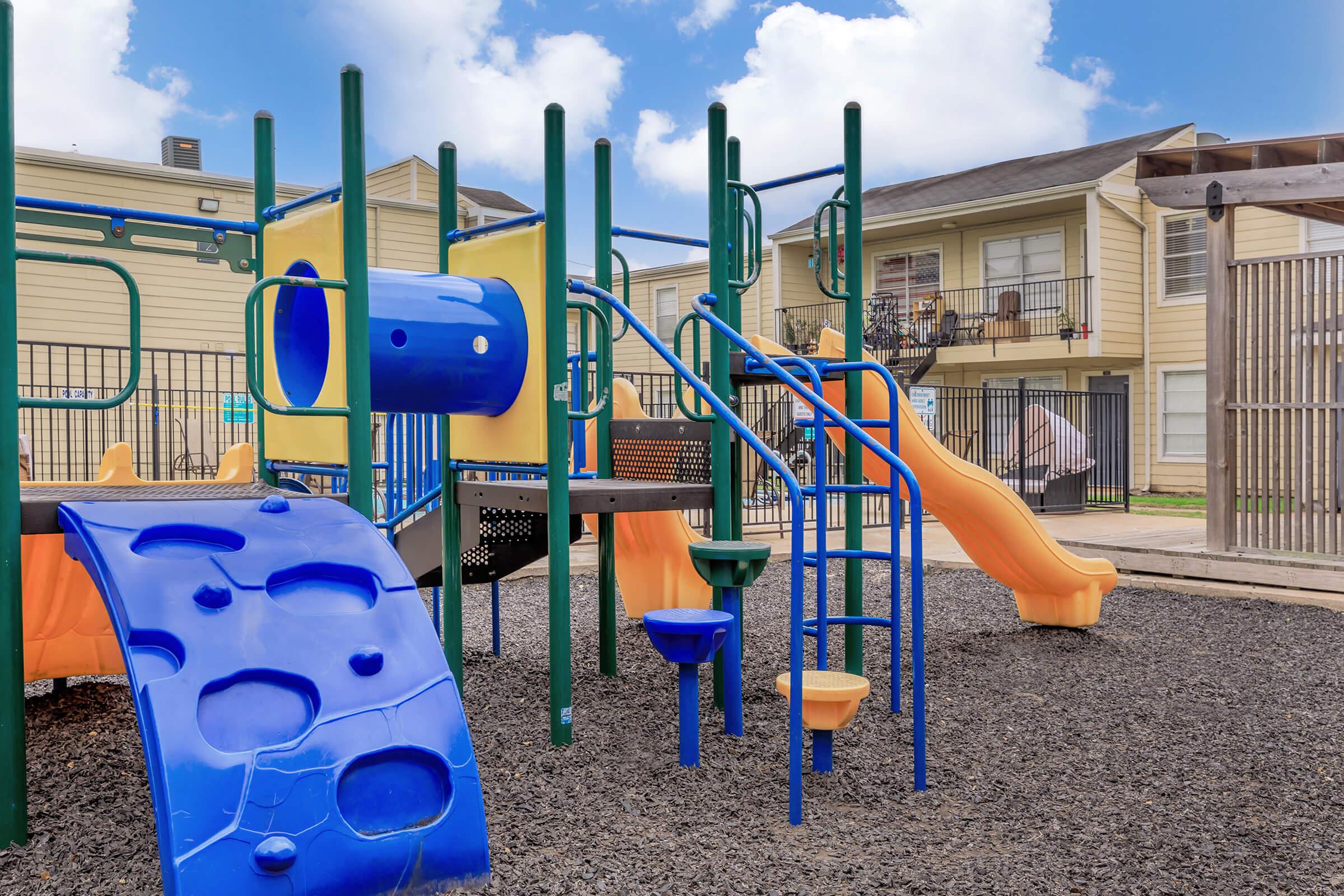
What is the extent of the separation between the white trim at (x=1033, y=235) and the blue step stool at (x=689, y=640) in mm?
17574

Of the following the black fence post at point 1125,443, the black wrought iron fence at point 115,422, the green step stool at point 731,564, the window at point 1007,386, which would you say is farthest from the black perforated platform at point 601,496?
the window at point 1007,386

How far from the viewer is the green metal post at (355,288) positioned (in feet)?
11.8

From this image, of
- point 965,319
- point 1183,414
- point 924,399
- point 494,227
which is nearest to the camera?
point 494,227

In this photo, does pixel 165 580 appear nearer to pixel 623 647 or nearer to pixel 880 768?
pixel 880 768

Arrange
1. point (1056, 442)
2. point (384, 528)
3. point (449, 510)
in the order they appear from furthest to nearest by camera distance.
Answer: point (1056, 442) < point (384, 528) < point (449, 510)

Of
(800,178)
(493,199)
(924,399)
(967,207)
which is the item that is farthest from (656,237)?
(493,199)

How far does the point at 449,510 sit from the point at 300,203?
1.62 meters

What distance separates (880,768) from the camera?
4.00m

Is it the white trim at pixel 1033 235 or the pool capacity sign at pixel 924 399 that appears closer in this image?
the pool capacity sign at pixel 924 399

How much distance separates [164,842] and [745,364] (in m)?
3.46

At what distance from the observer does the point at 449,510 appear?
16.6 ft

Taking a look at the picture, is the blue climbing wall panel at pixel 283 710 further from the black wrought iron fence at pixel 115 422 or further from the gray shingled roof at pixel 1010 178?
the gray shingled roof at pixel 1010 178

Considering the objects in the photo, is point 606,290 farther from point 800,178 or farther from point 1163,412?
point 1163,412

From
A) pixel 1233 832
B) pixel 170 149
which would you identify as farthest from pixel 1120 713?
pixel 170 149
